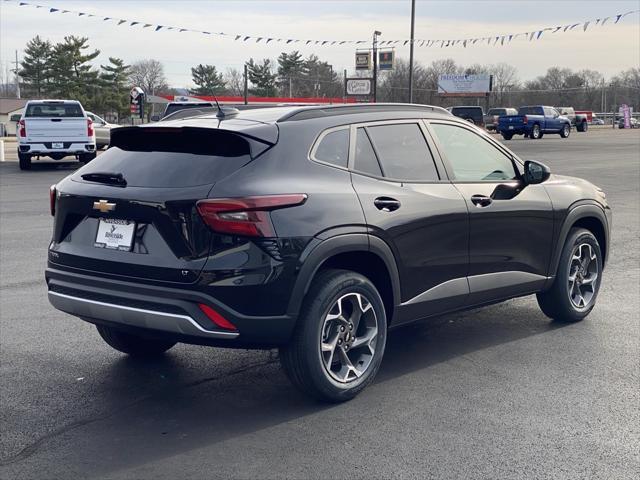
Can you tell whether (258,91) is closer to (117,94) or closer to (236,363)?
(117,94)

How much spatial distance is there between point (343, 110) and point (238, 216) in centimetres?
129

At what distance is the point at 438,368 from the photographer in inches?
221

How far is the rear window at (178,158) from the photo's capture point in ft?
15.1

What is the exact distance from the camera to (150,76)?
120 metres

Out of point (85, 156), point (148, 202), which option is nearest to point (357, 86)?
point (85, 156)

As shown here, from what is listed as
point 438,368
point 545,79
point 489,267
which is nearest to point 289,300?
point 438,368

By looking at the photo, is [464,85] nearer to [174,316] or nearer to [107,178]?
[107,178]

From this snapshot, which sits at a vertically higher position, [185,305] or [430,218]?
[430,218]

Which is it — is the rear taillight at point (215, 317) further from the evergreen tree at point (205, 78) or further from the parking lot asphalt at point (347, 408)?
the evergreen tree at point (205, 78)

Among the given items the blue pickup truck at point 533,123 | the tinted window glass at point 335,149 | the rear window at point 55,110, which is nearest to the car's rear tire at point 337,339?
the tinted window glass at point 335,149

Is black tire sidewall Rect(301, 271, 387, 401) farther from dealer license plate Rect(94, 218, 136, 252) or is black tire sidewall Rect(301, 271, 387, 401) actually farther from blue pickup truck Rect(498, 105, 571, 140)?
blue pickup truck Rect(498, 105, 571, 140)

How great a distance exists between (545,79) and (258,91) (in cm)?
4710

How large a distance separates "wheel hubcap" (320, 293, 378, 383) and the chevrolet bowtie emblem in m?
1.34

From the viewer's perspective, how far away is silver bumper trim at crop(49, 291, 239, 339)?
14.4 feet
